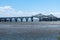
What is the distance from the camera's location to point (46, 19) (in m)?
138

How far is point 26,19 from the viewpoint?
126500 millimetres

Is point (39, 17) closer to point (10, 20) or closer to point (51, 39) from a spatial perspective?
point (10, 20)

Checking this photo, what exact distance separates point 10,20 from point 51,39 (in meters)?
99.1

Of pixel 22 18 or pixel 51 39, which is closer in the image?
pixel 51 39

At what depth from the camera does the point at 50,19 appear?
5522 inches

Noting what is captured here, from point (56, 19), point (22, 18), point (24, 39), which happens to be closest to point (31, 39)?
point (24, 39)

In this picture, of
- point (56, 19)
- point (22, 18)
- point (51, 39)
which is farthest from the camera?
point (56, 19)

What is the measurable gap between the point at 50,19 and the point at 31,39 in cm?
A: 11297

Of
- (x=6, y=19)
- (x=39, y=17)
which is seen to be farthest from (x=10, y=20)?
(x=39, y=17)

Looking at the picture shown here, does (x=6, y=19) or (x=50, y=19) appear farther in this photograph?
(x=50, y=19)

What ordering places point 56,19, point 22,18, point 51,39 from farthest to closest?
point 56,19 < point 22,18 < point 51,39

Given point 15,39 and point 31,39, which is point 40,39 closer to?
point 31,39

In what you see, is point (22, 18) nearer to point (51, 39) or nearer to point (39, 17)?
point (39, 17)

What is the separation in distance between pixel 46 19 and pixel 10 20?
2256cm
